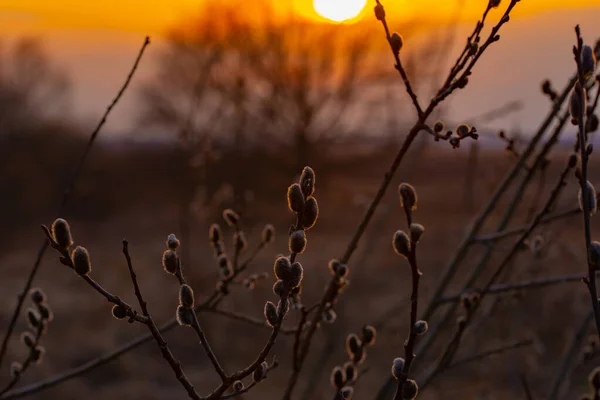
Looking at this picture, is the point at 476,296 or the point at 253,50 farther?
the point at 253,50

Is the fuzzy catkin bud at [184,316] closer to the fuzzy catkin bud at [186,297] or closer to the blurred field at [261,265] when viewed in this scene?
the fuzzy catkin bud at [186,297]

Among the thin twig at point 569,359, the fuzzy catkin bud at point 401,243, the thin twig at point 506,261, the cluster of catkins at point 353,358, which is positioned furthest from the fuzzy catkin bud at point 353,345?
the thin twig at point 569,359

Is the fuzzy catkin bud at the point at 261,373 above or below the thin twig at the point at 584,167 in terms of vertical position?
below

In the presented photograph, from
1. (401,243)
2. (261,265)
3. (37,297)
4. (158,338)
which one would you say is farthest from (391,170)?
(261,265)

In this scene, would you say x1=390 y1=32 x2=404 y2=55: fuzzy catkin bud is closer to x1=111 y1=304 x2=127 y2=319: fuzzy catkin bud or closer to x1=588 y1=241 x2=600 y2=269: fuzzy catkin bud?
x1=588 y1=241 x2=600 y2=269: fuzzy catkin bud

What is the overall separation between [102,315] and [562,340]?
7048mm

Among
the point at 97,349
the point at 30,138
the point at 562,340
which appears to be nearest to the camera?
the point at 562,340

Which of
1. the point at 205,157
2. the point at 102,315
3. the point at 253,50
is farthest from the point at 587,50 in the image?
the point at 253,50

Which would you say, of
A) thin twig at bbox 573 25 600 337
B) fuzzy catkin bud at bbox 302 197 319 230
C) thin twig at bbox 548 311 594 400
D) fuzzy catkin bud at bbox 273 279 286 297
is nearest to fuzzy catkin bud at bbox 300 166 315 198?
fuzzy catkin bud at bbox 302 197 319 230

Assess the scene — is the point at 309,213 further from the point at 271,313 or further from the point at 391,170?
the point at 391,170

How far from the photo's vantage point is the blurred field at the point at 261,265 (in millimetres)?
2826

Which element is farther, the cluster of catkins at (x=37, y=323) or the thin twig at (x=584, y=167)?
the cluster of catkins at (x=37, y=323)

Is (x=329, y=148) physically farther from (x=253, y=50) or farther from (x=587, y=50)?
(x=587, y=50)

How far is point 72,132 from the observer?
2039 cm
